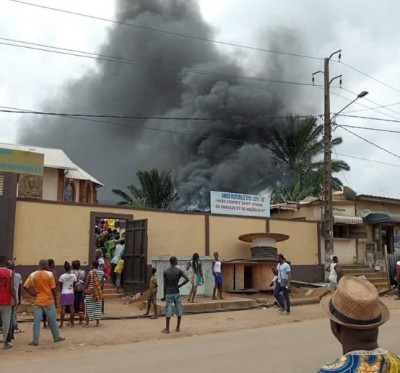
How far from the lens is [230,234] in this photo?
65.4ft

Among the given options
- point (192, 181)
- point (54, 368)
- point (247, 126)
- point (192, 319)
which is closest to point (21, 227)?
point (192, 319)

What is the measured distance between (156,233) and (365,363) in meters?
16.2

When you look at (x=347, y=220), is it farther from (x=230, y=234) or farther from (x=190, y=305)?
(x=190, y=305)

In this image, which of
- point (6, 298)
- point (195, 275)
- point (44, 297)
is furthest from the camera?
point (195, 275)

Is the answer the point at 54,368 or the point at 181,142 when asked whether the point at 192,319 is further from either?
the point at 181,142

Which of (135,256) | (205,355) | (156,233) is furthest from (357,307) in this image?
(156,233)

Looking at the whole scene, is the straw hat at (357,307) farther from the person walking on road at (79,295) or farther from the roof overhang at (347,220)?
the roof overhang at (347,220)

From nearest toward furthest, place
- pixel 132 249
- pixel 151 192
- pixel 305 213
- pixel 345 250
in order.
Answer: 1. pixel 132 249
2. pixel 345 250
3. pixel 305 213
4. pixel 151 192

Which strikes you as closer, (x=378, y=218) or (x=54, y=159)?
(x=54, y=159)

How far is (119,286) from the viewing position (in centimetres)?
1770

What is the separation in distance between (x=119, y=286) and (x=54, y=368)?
1061 centimetres

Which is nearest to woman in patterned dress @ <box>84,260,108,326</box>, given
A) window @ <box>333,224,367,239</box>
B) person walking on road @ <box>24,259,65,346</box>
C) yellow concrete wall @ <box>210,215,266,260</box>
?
person walking on road @ <box>24,259,65,346</box>

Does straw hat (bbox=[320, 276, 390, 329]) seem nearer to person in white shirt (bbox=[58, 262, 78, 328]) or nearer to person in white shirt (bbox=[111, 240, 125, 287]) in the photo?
person in white shirt (bbox=[58, 262, 78, 328])

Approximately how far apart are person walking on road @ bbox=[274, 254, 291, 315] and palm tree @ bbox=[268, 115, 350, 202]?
21.4m
